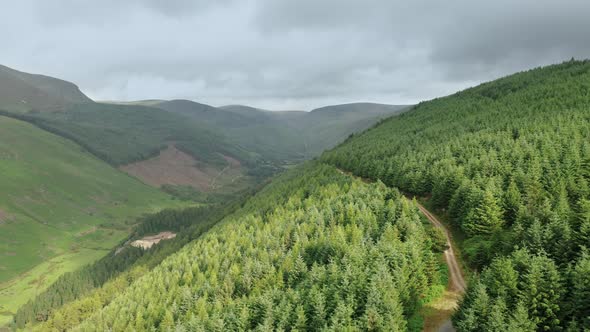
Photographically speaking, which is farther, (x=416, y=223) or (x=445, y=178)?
(x=445, y=178)

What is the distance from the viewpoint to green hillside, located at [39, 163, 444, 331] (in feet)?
153

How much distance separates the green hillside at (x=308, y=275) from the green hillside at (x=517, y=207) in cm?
910

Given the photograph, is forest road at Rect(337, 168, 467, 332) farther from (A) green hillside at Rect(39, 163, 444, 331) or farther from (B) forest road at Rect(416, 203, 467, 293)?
(A) green hillside at Rect(39, 163, 444, 331)

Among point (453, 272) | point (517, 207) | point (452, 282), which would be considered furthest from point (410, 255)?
point (517, 207)

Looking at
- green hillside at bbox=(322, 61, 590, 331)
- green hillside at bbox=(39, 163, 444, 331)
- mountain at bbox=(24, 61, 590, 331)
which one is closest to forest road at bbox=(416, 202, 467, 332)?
mountain at bbox=(24, 61, 590, 331)

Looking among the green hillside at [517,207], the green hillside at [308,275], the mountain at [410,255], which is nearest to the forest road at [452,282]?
the mountain at [410,255]

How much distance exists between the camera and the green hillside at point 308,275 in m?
46.8

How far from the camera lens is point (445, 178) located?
3199 inches

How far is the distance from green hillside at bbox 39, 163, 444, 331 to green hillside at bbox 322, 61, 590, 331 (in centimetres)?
910

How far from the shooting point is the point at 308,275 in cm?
5912

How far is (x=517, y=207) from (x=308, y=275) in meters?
38.0

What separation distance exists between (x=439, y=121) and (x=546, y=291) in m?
167

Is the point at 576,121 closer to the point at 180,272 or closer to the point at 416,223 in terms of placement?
the point at 416,223

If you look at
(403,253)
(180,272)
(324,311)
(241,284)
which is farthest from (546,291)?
(180,272)
